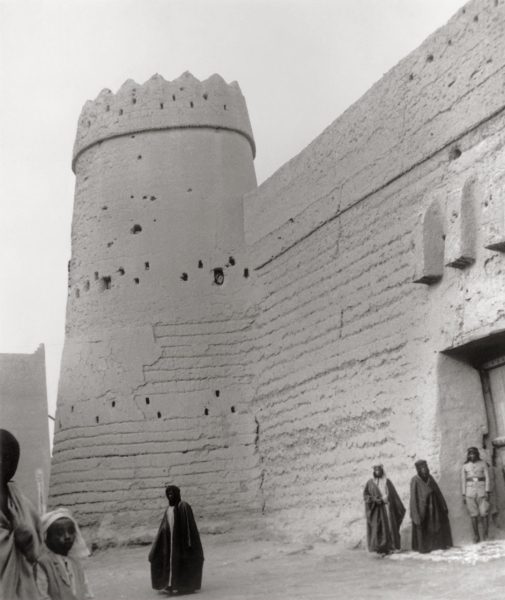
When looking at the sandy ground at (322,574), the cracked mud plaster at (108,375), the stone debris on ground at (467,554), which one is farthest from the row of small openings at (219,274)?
the stone debris on ground at (467,554)

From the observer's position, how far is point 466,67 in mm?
7777

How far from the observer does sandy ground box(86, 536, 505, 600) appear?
544 cm

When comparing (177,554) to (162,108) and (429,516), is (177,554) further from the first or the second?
(162,108)

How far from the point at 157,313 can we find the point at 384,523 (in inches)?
187

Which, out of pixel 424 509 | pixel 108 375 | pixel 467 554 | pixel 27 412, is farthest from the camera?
pixel 27 412

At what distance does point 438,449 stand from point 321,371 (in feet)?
7.79

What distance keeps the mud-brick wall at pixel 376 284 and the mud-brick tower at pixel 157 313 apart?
1.72 feet

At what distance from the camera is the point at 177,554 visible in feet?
22.5

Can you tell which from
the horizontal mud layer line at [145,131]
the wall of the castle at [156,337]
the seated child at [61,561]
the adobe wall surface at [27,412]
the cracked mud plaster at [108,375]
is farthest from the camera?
the adobe wall surface at [27,412]

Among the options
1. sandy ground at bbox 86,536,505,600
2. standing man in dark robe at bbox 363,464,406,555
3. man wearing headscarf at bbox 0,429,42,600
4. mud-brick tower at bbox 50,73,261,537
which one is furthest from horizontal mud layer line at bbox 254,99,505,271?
man wearing headscarf at bbox 0,429,42,600

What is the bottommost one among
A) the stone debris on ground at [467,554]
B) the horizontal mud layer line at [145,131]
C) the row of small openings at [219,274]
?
the stone debris on ground at [467,554]

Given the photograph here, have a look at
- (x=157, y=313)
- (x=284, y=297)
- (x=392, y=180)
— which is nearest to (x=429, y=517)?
(x=392, y=180)

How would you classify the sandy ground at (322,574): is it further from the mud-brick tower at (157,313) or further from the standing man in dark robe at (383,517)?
the mud-brick tower at (157,313)

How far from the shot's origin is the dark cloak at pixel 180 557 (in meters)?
6.82
